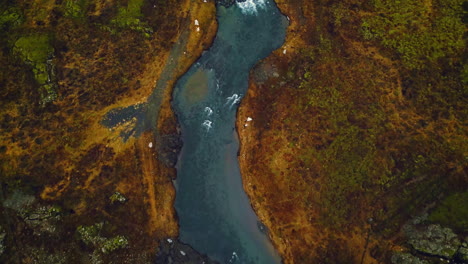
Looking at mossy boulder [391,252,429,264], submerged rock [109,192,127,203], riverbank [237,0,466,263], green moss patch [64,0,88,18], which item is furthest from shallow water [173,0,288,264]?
green moss patch [64,0,88,18]

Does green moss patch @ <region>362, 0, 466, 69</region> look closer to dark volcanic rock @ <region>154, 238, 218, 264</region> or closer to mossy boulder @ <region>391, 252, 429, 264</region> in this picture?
mossy boulder @ <region>391, 252, 429, 264</region>

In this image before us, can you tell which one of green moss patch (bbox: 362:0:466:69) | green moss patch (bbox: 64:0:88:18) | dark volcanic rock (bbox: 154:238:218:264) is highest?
green moss patch (bbox: 64:0:88:18)

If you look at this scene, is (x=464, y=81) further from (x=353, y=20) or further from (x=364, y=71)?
(x=353, y=20)

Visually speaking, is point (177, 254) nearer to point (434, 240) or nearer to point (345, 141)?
point (345, 141)

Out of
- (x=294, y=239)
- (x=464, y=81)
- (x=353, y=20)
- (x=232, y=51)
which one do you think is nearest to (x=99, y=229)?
(x=294, y=239)

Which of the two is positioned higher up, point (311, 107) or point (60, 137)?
point (60, 137)

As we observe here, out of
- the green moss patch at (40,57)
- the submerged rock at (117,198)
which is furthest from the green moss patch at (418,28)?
the green moss patch at (40,57)
